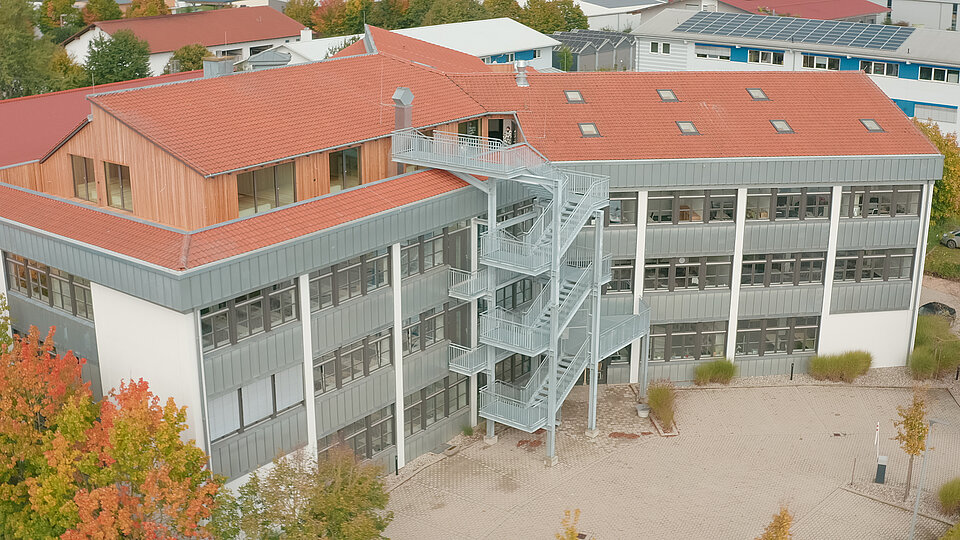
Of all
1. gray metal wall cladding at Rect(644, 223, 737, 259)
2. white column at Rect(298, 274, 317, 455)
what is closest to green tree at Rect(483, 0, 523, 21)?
gray metal wall cladding at Rect(644, 223, 737, 259)

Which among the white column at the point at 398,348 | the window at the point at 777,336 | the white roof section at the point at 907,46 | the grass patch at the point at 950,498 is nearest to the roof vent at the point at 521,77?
the white column at the point at 398,348

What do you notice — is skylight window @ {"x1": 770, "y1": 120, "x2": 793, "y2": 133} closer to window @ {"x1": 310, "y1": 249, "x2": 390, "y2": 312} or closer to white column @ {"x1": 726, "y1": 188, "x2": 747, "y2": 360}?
white column @ {"x1": 726, "y1": 188, "x2": 747, "y2": 360}

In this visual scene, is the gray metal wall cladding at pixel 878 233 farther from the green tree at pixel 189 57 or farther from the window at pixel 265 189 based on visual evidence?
the green tree at pixel 189 57

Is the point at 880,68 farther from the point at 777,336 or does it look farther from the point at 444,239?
the point at 444,239

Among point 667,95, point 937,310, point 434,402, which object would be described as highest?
point 667,95

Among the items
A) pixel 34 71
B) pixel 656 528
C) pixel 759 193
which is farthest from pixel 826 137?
pixel 34 71

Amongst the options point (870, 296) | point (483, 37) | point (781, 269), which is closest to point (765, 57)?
point (483, 37)

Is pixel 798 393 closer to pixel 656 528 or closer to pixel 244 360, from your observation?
pixel 656 528
